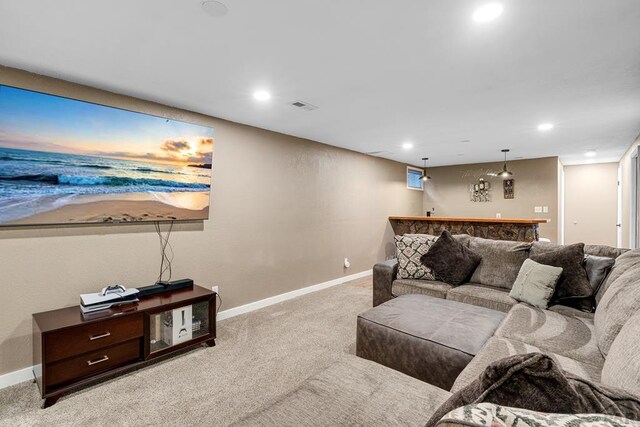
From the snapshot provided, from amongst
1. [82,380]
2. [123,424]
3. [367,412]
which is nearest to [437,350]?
[367,412]

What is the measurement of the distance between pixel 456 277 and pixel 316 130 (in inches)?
95.4

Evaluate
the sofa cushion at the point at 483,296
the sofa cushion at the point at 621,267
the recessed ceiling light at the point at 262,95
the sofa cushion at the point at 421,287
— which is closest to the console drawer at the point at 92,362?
the recessed ceiling light at the point at 262,95

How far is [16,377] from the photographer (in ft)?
7.51

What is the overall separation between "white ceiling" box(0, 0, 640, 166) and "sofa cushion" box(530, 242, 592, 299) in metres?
1.37

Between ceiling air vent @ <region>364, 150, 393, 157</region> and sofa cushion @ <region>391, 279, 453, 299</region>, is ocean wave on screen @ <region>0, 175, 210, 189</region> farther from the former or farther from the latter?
ceiling air vent @ <region>364, 150, 393, 157</region>

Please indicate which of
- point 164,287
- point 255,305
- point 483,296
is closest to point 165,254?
point 164,287

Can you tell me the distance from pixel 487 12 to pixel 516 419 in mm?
1818

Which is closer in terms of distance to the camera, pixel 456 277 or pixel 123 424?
pixel 123 424

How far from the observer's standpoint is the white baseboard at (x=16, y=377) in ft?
7.34

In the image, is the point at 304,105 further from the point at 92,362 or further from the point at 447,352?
the point at 92,362

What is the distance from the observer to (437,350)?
192 cm

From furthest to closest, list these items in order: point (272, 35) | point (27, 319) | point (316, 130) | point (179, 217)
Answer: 1. point (316, 130)
2. point (179, 217)
3. point (27, 319)
4. point (272, 35)

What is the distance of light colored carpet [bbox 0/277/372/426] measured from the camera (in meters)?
1.94

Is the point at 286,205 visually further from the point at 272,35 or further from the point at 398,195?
→ the point at 398,195
